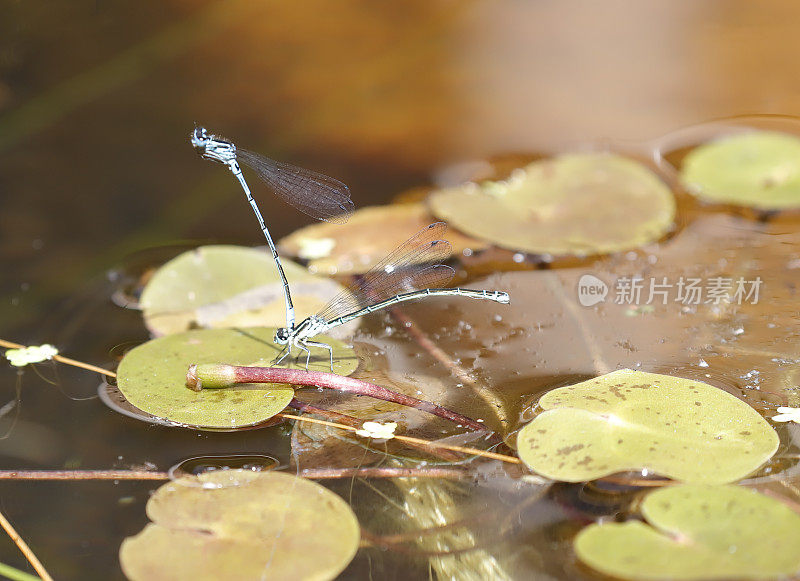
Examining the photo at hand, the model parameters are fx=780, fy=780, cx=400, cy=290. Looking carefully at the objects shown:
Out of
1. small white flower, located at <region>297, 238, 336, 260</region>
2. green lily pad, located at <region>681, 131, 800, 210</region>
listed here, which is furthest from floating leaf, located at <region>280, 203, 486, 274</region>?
green lily pad, located at <region>681, 131, 800, 210</region>

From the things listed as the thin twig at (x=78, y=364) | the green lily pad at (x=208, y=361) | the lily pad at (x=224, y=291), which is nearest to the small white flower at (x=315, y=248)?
the lily pad at (x=224, y=291)

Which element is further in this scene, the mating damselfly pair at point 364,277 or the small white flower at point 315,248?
the small white flower at point 315,248

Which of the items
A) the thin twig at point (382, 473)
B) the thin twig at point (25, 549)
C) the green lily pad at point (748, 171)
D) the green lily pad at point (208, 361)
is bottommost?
the thin twig at point (25, 549)

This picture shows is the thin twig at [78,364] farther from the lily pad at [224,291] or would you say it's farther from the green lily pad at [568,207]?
the green lily pad at [568,207]

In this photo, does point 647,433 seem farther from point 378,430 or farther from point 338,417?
point 338,417

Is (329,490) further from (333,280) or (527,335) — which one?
(333,280)

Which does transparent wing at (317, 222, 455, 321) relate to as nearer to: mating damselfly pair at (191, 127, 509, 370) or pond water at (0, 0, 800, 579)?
mating damselfly pair at (191, 127, 509, 370)

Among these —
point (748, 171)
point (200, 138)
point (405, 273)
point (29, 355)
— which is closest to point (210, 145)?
point (200, 138)
